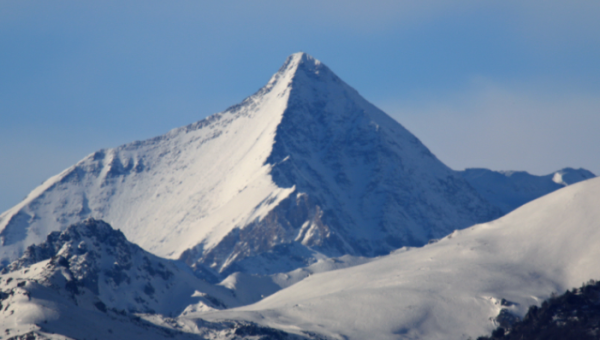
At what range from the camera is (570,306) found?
16688cm

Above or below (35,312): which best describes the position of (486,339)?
below

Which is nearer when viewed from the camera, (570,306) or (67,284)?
(570,306)

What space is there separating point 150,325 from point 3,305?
126 ft

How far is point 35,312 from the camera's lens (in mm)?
163125

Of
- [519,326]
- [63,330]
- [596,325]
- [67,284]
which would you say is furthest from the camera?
[67,284]

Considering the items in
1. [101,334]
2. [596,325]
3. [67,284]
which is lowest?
[596,325]

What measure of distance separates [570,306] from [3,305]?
113561 mm

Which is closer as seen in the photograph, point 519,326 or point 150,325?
point 519,326

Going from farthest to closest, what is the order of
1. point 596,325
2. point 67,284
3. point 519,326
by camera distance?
point 67,284
point 519,326
point 596,325

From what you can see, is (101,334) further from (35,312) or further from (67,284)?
(67,284)

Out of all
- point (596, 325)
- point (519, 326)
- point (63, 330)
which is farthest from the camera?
point (519, 326)

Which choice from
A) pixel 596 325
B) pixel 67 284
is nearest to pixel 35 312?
pixel 67 284

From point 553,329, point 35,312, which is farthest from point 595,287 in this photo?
point 35,312

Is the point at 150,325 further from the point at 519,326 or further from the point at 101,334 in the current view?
the point at 519,326
